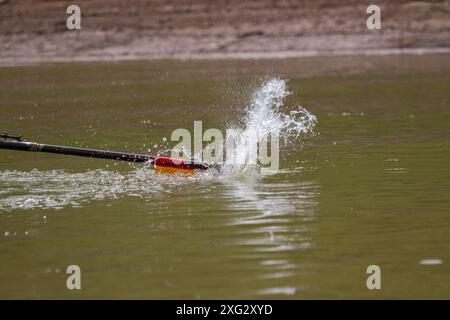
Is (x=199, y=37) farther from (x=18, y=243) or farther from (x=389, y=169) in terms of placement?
(x=18, y=243)

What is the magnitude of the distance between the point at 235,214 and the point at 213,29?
21.3 meters

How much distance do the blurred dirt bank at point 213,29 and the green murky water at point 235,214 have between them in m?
10.8

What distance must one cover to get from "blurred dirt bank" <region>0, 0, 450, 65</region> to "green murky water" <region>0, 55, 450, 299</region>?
10.8 meters

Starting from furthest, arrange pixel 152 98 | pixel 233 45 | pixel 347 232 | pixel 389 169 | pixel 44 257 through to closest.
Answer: pixel 233 45 → pixel 152 98 → pixel 389 169 → pixel 347 232 → pixel 44 257

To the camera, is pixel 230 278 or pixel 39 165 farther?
pixel 39 165

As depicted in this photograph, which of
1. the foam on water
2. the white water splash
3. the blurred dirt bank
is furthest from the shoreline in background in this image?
the foam on water

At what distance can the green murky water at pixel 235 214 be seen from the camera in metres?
7.66

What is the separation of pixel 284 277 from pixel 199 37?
23052 mm

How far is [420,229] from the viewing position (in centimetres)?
902

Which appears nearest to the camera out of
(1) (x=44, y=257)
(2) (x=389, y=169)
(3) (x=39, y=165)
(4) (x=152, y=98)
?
(1) (x=44, y=257)

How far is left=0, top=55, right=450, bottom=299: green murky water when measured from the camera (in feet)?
25.1

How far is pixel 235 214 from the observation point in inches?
383
